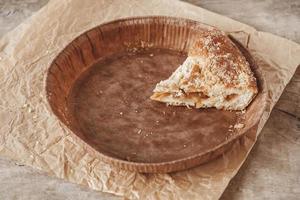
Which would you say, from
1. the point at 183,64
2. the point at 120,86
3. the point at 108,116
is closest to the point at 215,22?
the point at 183,64

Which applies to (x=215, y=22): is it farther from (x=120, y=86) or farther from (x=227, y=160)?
(x=227, y=160)

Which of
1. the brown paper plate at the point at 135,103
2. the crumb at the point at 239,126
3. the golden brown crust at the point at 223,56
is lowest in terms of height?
the crumb at the point at 239,126

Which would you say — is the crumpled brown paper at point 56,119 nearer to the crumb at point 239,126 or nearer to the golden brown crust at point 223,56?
the crumb at point 239,126

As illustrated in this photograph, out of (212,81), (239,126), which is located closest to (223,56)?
(212,81)

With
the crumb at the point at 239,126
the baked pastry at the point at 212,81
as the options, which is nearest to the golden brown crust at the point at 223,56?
the baked pastry at the point at 212,81

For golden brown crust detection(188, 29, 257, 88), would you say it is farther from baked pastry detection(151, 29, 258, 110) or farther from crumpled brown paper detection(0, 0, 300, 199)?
crumpled brown paper detection(0, 0, 300, 199)

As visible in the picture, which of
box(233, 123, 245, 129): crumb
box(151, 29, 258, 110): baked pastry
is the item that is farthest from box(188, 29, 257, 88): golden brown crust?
box(233, 123, 245, 129): crumb
